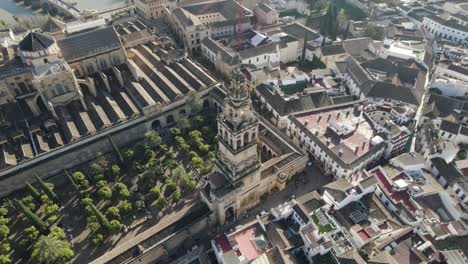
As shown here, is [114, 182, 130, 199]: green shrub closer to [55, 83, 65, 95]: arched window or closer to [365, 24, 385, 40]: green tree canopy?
[55, 83, 65, 95]: arched window

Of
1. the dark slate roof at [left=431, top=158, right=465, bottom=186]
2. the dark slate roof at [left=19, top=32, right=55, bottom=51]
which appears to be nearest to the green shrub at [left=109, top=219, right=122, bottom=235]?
the dark slate roof at [left=19, top=32, right=55, bottom=51]

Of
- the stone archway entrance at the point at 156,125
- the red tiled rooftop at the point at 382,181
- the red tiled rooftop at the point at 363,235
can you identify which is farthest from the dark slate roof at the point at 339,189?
the stone archway entrance at the point at 156,125

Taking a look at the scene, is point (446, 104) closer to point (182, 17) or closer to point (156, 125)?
point (156, 125)

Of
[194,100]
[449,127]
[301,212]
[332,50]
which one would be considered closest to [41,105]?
[194,100]

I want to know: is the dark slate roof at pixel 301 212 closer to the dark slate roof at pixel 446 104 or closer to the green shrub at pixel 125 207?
the green shrub at pixel 125 207

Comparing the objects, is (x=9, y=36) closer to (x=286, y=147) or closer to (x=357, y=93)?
(x=286, y=147)

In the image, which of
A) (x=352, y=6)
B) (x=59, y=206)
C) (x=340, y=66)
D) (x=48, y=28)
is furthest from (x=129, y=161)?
(x=352, y=6)
